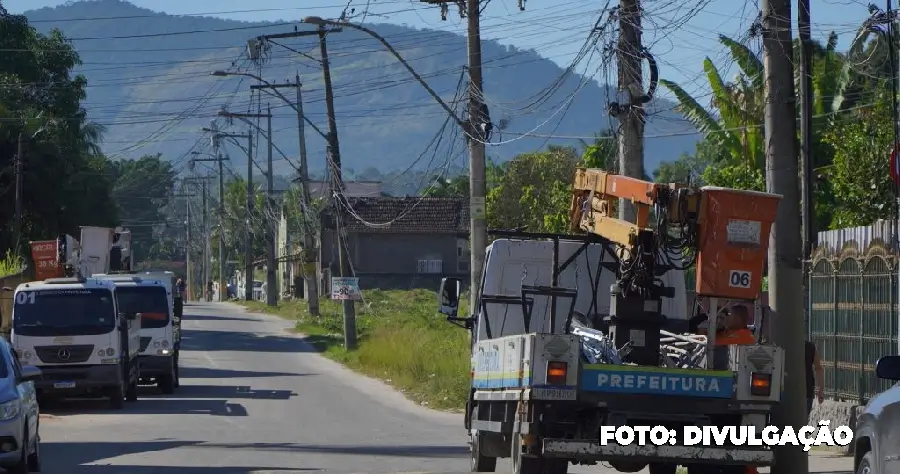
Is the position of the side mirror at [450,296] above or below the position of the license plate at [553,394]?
above

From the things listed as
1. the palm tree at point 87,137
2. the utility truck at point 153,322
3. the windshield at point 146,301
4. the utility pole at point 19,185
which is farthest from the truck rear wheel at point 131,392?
the palm tree at point 87,137

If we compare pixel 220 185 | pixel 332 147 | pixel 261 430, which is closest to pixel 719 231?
pixel 261 430

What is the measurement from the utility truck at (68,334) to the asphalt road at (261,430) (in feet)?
2.00

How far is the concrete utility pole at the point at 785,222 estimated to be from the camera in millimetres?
13867

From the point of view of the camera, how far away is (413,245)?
8888cm

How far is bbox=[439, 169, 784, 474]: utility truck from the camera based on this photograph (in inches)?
480

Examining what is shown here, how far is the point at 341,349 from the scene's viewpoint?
46500 millimetres

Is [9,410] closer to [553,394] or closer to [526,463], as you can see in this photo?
[526,463]

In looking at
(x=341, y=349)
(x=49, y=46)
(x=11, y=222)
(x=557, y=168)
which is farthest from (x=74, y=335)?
(x=557, y=168)

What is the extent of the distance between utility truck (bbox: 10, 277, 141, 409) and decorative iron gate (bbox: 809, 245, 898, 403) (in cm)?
1317

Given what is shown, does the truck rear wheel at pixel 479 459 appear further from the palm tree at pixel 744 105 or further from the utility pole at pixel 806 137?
the palm tree at pixel 744 105

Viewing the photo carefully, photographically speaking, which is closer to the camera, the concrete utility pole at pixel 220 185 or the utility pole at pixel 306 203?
the utility pole at pixel 306 203

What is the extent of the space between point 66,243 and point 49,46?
30.1m

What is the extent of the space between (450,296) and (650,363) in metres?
3.48
